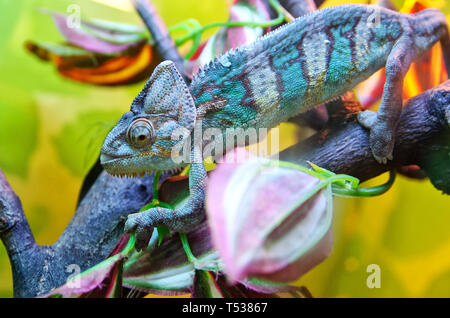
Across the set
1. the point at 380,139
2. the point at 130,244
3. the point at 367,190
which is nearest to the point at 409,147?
the point at 380,139

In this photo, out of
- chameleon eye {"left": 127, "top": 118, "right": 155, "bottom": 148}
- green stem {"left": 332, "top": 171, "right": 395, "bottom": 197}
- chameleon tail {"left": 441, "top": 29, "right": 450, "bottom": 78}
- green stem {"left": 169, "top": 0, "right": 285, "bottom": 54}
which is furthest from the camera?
green stem {"left": 169, "top": 0, "right": 285, "bottom": 54}

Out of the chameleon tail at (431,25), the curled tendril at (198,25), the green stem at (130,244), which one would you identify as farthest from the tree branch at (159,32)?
the chameleon tail at (431,25)

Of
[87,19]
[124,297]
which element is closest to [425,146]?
[124,297]

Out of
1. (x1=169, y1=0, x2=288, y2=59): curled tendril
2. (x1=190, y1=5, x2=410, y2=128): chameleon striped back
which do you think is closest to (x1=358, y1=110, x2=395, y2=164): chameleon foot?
(x1=190, y1=5, x2=410, y2=128): chameleon striped back

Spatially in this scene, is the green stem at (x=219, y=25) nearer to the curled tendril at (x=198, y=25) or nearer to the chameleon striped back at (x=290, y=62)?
the curled tendril at (x=198, y=25)

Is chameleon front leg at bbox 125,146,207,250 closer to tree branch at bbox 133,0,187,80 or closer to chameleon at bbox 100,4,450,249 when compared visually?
chameleon at bbox 100,4,450,249
